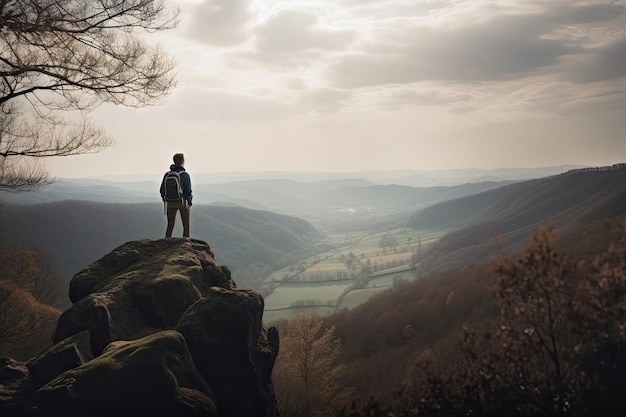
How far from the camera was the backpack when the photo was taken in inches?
666

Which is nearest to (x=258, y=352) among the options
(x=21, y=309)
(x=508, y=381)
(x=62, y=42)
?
(x=508, y=381)

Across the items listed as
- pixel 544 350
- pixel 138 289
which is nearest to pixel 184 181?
pixel 138 289

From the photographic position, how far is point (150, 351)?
9867mm

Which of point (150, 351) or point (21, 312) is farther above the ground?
point (150, 351)

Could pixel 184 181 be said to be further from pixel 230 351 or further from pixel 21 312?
pixel 21 312

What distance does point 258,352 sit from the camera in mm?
12656

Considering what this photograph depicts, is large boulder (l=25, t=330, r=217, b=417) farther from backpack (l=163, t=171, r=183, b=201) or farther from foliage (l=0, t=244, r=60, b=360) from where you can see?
foliage (l=0, t=244, r=60, b=360)

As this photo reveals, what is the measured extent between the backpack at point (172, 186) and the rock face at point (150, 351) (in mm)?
2394

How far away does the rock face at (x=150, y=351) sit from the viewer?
9.22 meters

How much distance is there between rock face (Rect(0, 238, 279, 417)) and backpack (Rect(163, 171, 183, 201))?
239 cm

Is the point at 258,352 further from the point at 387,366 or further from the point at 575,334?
the point at 387,366

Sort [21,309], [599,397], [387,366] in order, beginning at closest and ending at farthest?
[599,397]
[21,309]
[387,366]

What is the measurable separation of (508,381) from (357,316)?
317ft

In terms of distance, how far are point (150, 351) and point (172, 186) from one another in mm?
8445
